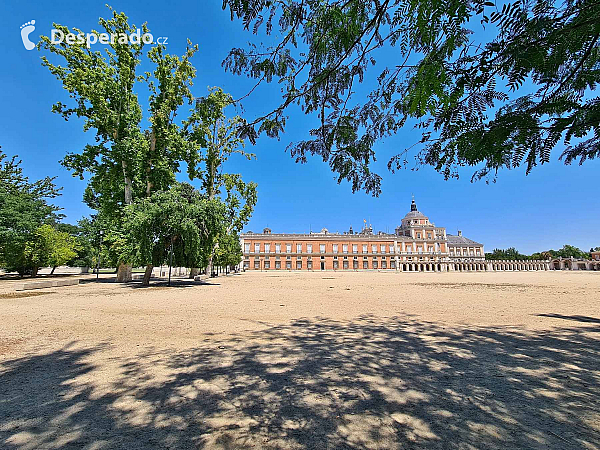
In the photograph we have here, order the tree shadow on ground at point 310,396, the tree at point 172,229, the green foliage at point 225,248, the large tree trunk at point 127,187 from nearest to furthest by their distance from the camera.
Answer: the tree shadow on ground at point 310,396 → the tree at point 172,229 → the large tree trunk at point 127,187 → the green foliage at point 225,248

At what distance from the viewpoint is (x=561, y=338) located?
5441 millimetres

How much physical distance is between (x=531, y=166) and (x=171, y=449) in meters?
4.24

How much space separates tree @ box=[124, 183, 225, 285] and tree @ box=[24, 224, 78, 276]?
13.6m

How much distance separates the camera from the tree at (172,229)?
15.3 m

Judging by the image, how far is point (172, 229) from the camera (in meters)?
16.2

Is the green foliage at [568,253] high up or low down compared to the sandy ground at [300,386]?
up

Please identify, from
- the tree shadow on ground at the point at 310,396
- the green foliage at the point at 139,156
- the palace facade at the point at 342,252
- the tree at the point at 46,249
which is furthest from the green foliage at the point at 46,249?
the palace facade at the point at 342,252

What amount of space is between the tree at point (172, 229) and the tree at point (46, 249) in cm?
1360

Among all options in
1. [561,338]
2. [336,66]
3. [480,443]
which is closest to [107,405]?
[480,443]

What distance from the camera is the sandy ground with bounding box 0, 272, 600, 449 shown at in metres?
2.41

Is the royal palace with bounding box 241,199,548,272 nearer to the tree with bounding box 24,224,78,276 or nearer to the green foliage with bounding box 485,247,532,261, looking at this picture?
the green foliage with bounding box 485,247,532,261

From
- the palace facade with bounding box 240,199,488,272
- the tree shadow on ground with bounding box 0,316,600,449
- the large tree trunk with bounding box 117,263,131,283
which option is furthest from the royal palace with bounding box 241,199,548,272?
the tree shadow on ground with bounding box 0,316,600,449

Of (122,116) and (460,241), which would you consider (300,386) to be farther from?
(460,241)

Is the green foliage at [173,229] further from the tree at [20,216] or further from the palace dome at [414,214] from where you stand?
the palace dome at [414,214]
